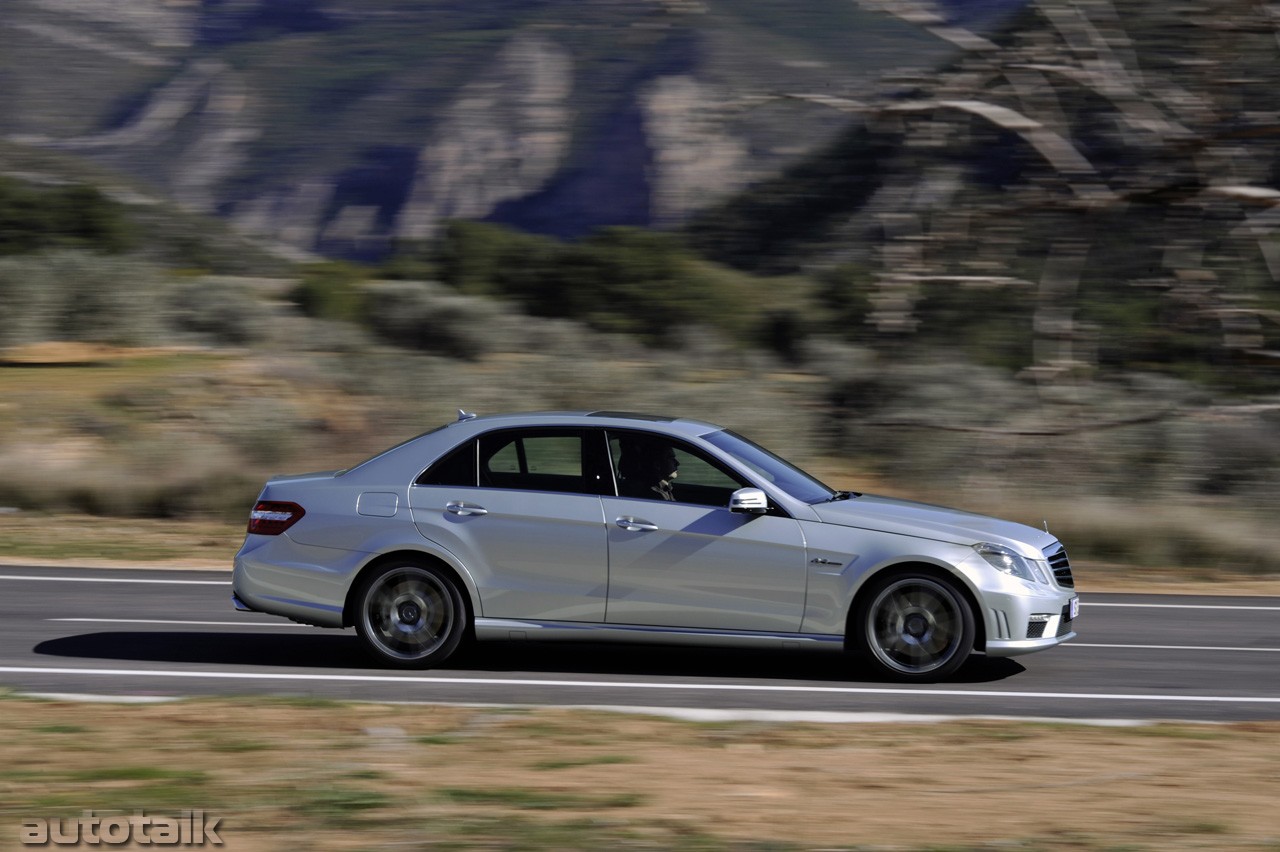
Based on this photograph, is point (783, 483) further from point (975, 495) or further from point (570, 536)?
point (975, 495)

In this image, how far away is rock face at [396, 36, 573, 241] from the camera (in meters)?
27.5

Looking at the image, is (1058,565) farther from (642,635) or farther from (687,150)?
(687,150)

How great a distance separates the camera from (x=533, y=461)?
29.2 feet

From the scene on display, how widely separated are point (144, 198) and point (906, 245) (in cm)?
2234

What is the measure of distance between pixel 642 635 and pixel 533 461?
123 centimetres

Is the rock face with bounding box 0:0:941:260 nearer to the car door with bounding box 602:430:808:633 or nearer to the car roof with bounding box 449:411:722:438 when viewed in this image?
the car roof with bounding box 449:411:722:438

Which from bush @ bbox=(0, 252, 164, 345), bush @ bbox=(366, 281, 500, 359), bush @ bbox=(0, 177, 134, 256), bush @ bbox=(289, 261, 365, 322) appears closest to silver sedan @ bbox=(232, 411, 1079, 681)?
bush @ bbox=(366, 281, 500, 359)

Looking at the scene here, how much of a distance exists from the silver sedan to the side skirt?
1 cm

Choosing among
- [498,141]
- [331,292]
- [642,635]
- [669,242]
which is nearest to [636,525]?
[642,635]

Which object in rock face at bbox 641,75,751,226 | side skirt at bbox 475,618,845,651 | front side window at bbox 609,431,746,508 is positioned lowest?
side skirt at bbox 475,618,845,651

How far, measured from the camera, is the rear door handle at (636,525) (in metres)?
8.50

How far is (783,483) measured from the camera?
888cm

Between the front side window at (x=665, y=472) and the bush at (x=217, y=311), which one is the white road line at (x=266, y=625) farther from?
the bush at (x=217, y=311)

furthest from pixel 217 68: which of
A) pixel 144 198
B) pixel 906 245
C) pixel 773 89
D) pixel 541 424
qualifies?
pixel 541 424
